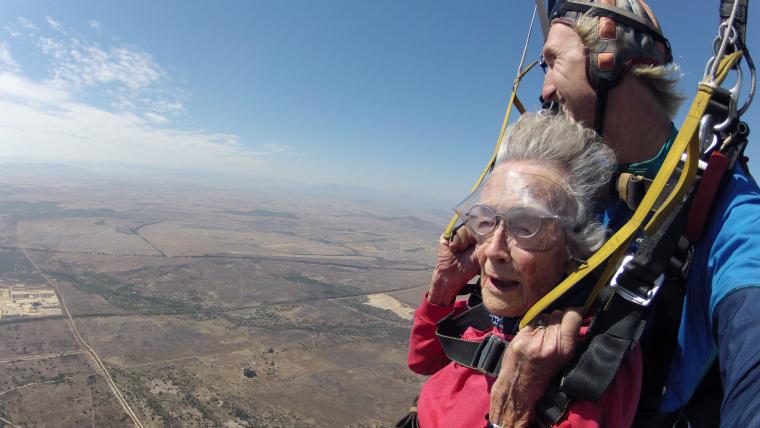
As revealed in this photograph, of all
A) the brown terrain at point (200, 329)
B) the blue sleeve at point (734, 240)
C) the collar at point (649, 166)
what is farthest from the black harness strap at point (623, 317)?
the brown terrain at point (200, 329)

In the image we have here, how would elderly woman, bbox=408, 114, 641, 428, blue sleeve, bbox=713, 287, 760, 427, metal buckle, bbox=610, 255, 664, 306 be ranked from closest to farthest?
blue sleeve, bbox=713, 287, 760, 427
metal buckle, bbox=610, 255, 664, 306
elderly woman, bbox=408, 114, 641, 428

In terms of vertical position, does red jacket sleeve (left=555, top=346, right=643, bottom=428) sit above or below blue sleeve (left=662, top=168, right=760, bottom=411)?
below

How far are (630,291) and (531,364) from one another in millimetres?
376

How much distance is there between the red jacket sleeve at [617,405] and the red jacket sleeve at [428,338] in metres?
1.02

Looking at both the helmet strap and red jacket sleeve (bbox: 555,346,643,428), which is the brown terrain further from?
the helmet strap

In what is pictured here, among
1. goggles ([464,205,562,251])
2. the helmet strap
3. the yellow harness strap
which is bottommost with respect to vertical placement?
goggles ([464,205,562,251])

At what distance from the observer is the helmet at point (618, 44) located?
167 cm

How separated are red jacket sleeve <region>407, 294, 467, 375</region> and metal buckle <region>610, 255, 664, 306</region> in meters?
1.08

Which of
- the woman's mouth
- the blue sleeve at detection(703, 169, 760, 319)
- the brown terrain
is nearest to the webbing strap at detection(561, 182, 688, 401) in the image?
the blue sleeve at detection(703, 169, 760, 319)

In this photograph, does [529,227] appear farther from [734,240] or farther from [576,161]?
[734,240]

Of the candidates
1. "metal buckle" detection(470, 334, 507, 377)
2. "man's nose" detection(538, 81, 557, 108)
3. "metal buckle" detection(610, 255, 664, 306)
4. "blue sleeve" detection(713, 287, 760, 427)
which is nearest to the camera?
"blue sleeve" detection(713, 287, 760, 427)

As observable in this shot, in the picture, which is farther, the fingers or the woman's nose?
the fingers

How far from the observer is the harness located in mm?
1150

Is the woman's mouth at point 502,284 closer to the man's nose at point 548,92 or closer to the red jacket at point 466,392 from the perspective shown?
the red jacket at point 466,392
